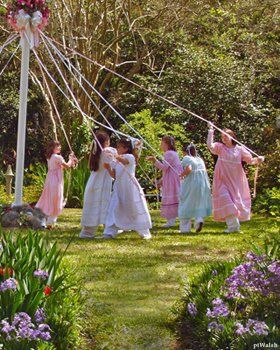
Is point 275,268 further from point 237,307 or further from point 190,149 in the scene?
point 190,149

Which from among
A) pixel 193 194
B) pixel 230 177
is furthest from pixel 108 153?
pixel 193 194

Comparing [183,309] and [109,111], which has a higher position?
[109,111]

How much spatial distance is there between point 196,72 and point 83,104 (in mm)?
2868

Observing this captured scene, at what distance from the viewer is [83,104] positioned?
1948cm

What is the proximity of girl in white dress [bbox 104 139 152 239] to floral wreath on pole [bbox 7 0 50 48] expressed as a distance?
1841 mm

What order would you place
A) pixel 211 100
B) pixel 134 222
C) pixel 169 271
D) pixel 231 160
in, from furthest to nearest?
pixel 211 100 → pixel 231 160 → pixel 134 222 → pixel 169 271

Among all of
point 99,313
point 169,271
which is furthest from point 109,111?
point 99,313

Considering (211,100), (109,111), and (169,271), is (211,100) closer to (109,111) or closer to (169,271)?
(109,111)

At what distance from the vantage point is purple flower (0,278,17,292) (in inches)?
219

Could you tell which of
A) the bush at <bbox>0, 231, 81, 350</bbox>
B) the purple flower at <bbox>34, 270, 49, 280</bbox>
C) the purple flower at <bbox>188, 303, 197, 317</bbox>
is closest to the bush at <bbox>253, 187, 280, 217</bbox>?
the purple flower at <bbox>188, 303, 197, 317</bbox>

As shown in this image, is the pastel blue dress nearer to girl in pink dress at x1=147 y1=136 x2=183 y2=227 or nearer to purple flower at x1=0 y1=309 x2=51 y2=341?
girl in pink dress at x1=147 y1=136 x2=183 y2=227

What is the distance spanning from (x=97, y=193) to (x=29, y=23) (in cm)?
252

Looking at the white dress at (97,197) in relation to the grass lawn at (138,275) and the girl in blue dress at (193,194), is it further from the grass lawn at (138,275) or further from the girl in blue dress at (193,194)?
the girl in blue dress at (193,194)

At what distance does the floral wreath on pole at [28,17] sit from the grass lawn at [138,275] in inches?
103
